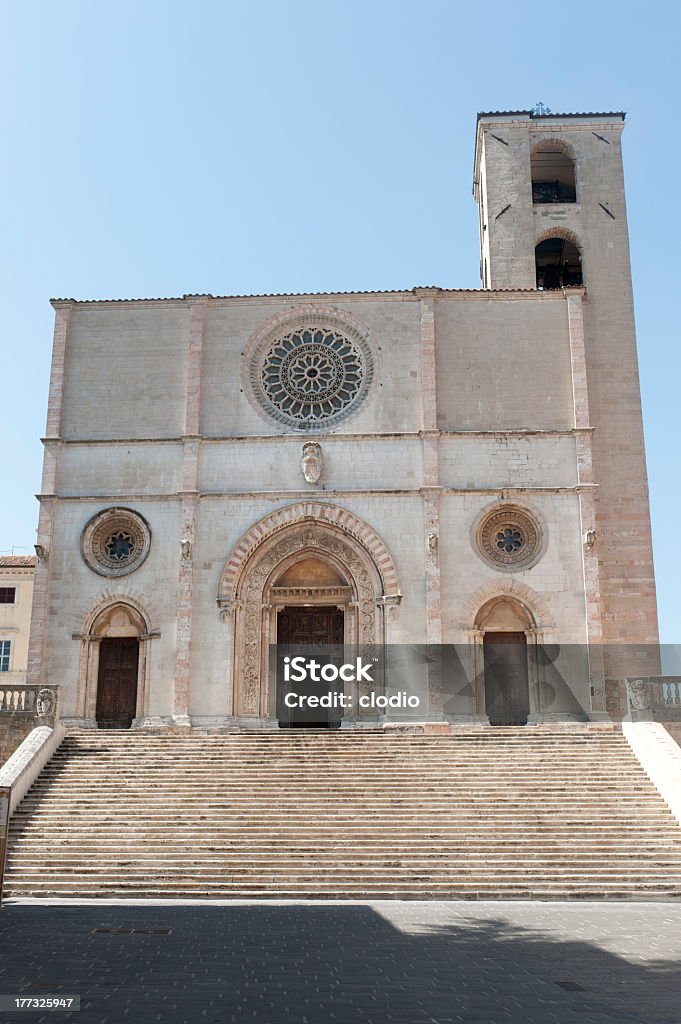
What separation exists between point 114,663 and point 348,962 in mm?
14813

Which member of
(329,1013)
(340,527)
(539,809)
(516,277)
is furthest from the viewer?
(516,277)

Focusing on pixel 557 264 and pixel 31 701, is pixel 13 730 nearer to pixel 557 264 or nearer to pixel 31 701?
pixel 31 701

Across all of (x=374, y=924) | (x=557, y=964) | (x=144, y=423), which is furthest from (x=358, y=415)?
(x=557, y=964)

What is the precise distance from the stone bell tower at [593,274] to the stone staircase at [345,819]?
4348 mm

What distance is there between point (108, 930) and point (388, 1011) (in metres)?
4.62

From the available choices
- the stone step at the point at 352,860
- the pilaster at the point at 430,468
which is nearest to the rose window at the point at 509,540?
the pilaster at the point at 430,468

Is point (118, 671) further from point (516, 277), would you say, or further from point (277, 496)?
point (516, 277)

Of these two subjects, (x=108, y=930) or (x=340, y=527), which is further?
(x=340, y=527)

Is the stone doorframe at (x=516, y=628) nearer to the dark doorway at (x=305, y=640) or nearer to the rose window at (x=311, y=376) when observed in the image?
the dark doorway at (x=305, y=640)

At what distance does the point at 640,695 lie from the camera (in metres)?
19.3

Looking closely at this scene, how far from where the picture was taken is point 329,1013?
23.7 ft

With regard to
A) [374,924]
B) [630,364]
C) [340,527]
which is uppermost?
[630,364]

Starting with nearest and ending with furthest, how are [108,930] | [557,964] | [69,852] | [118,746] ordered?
[557,964], [108,930], [69,852], [118,746]

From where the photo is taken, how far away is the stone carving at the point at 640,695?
19.2m
